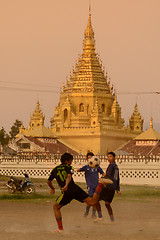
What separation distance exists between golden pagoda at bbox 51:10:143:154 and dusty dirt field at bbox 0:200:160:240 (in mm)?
46069

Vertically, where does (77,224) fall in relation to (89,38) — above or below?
below

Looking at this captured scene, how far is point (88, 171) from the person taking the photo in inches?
555

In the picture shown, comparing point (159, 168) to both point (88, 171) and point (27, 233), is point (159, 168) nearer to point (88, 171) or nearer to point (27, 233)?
point (88, 171)

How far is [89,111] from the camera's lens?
223ft

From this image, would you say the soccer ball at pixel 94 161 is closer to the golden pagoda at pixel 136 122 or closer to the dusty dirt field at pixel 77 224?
the dusty dirt field at pixel 77 224

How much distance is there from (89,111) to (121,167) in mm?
28536

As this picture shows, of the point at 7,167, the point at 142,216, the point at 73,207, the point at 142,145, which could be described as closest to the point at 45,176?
the point at 7,167

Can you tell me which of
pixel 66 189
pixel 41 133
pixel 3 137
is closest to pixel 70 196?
pixel 66 189

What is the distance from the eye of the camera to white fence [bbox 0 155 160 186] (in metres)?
38.3

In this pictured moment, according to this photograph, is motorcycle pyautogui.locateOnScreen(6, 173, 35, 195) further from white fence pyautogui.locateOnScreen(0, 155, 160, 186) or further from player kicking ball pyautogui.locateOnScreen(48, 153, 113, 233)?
white fence pyautogui.locateOnScreen(0, 155, 160, 186)

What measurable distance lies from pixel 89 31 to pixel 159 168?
37.1m

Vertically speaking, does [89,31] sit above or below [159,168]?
above

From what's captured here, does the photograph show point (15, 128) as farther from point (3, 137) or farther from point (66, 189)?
point (66, 189)

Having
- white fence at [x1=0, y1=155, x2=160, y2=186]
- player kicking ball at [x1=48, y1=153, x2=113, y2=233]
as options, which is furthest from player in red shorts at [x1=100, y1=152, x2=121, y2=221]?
white fence at [x1=0, y1=155, x2=160, y2=186]
